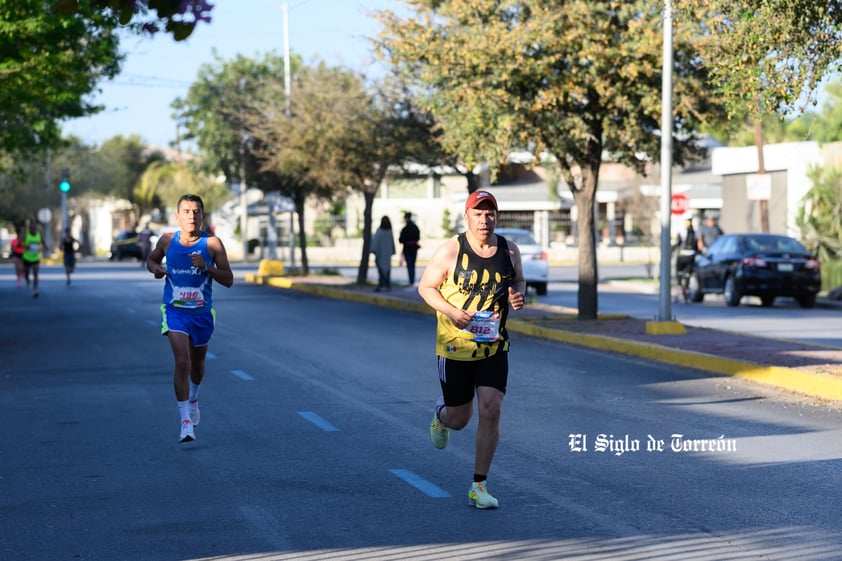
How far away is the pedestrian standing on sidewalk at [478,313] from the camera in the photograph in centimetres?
820

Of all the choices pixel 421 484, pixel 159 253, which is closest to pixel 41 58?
pixel 159 253

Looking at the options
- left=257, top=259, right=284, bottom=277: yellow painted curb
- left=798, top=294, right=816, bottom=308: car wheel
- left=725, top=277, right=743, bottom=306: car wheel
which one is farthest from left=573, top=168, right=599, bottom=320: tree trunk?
left=257, top=259, right=284, bottom=277: yellow painted curb

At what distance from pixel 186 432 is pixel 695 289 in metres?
21.8

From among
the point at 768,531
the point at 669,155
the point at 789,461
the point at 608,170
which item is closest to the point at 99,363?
the point at 669,155

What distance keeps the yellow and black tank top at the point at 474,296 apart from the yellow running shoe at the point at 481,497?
0.73 meters

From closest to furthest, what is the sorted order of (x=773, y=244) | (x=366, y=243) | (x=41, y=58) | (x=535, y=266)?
(x=41, y=58) → (x=773, y=244) → (x=535, y=266) → (x=366, y=243)

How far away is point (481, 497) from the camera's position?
809cm

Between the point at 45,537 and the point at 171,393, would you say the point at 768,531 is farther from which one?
the point at 171,393

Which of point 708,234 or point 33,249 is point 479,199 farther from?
point 33,249

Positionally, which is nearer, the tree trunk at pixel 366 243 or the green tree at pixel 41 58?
the green tree at pixel 41 58

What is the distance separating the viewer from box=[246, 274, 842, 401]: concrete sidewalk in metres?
14.4

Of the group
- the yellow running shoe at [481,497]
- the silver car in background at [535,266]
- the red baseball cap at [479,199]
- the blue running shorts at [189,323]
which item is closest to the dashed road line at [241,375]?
the blue running shorts at [189,323]

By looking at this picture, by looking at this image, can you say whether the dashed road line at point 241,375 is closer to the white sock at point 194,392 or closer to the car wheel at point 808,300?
the white sock at point 194,392

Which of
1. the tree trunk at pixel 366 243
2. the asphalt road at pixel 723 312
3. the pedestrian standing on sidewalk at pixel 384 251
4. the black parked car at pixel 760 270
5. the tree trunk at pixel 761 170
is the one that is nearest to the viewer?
the asphalt road at pixel 723 312
